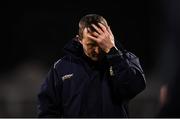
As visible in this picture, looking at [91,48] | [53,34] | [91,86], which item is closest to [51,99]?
[91,86]

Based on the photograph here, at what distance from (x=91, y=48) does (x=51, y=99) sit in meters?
0.37

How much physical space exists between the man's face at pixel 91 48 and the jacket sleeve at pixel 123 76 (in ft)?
0.42

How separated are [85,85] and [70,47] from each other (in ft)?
0.92

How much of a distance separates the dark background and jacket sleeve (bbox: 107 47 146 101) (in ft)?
17.0

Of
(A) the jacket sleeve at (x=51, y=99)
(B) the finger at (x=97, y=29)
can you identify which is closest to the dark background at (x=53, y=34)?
(A) the jacket sleeve at (x=51, y=99)

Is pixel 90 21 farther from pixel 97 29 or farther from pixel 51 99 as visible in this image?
pixel 51 99

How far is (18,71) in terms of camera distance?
885 centimetres

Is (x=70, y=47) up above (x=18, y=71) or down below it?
above

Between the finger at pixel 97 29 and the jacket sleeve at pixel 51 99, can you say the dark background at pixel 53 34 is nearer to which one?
the jacket sleeve at pixel 51 99

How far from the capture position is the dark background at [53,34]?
28.1ft

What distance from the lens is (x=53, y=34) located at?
30.0 ft

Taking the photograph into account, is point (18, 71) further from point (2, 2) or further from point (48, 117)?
point (48, 117)

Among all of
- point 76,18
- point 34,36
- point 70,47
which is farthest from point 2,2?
point 70,47

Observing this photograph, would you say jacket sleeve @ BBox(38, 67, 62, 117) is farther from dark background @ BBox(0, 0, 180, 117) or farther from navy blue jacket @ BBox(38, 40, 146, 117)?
dark background @ BBox(0, 0, 180, 117)
